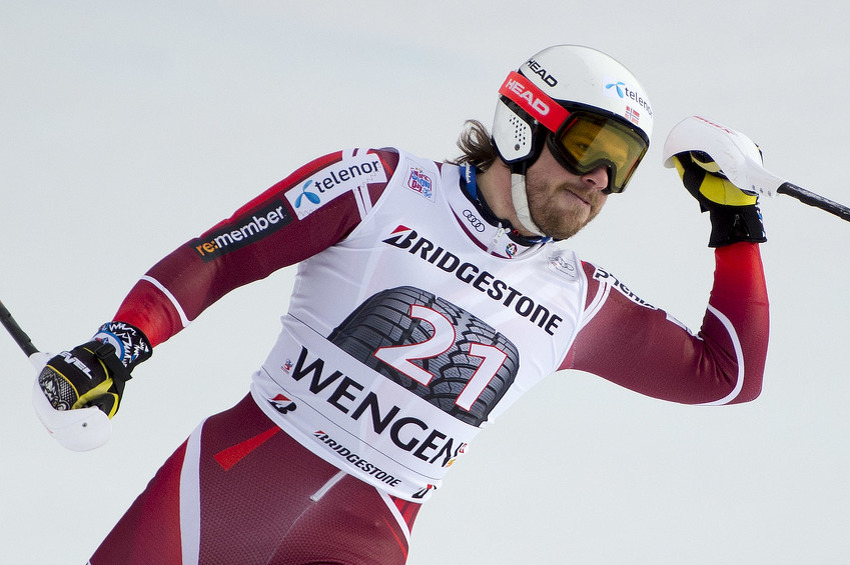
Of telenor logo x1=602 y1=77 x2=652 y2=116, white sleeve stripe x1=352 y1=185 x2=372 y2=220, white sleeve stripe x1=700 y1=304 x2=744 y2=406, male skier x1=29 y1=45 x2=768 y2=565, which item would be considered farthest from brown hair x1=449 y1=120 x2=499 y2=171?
white sleeve stripe x1=700 y1=304 x2=744 y2=406

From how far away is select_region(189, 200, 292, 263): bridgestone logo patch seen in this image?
8.32ft

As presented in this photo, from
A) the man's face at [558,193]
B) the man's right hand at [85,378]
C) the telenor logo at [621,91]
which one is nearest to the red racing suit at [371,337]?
the man's face at [558,193]

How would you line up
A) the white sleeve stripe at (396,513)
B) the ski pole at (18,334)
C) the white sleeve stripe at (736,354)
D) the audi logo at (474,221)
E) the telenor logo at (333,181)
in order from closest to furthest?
the ski pole at (18,334)
the telenor logo at (333,181)
the white sleeve stripe at (396,513)
the audi logo at (474,221)
the white sleeve stripe at (736,354)

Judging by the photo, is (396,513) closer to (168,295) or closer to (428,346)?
(428,346)

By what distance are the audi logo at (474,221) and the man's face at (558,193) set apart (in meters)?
0.15

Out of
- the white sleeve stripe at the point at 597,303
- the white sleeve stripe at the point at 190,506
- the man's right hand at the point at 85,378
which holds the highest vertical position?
the white sleeve stripe at the point at 597,303

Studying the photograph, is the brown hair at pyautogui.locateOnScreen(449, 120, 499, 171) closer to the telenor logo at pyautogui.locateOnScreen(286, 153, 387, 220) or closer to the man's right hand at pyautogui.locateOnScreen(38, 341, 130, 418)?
the telenor logo at pyautogui.locateOnScreen(286, 153, 387, 220)

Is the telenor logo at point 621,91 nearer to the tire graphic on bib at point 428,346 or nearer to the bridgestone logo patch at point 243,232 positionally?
the tire graphic on bib at point 428,346

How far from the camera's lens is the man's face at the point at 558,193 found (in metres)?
2.87

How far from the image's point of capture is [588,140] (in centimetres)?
285

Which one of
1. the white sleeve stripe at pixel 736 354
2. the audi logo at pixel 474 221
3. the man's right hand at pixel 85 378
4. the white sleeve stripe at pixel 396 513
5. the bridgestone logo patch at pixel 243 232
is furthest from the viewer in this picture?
the white sleeve stripe at pixel 736 354

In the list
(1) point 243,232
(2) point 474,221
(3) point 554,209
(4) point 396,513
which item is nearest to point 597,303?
(3) point 554,209

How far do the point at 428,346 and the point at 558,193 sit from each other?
57 cm

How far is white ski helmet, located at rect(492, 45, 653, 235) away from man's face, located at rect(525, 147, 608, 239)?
0.02 meters
